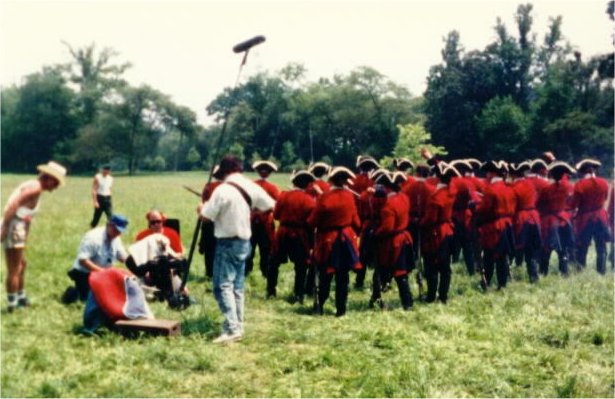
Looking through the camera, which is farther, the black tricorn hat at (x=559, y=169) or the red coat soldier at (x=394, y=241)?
the black tricorn hat at (x=559, y=169)

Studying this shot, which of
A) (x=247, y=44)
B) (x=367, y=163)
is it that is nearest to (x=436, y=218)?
(x=367, y=163)

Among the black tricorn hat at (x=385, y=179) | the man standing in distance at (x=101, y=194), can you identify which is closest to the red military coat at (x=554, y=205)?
the black tricorn hat at (x=385, y=179)

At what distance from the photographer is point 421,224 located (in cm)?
1042

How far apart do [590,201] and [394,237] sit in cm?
534

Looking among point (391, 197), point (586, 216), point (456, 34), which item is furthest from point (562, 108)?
point (391, 197)

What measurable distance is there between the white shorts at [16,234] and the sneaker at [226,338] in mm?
3186

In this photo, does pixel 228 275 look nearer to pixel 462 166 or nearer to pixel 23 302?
pixel 23 302

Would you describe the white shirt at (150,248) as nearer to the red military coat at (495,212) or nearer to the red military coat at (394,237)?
the red military coat at (394,237)

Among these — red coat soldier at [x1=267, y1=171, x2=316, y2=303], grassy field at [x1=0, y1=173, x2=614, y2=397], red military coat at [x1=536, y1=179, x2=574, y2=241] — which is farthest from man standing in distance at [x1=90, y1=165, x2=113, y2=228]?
red military coat at [x1=536, y1=179, x2=574, y2=241]

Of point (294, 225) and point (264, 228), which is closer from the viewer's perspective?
point (294, 225)

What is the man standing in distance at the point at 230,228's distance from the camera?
25.5 feet

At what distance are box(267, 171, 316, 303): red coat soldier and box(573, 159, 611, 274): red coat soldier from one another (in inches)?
238

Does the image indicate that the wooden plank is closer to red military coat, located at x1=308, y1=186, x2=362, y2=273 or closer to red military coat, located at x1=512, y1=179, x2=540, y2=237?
red military coat, located at x1=308, y1=186, x2=362, y2=273

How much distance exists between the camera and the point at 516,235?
11.8 meters
